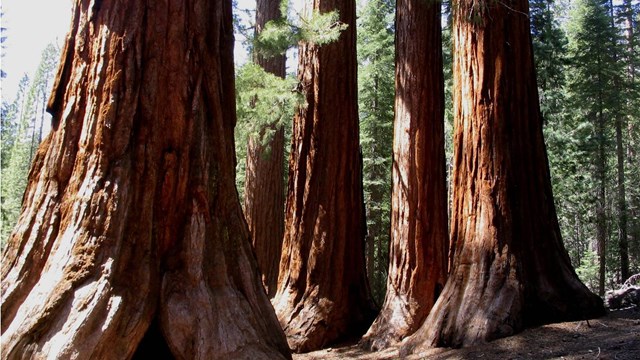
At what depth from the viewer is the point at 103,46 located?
3611 millimetres

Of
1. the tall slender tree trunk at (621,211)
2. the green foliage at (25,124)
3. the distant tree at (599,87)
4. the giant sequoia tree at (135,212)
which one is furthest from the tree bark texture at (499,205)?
the green foliage at (25,124)

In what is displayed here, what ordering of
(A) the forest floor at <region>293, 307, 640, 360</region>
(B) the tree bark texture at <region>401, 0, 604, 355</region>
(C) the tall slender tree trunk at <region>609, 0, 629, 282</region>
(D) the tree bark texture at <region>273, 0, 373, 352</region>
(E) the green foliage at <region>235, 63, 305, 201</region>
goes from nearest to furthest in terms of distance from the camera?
(A) the forest floor at <region>293, 307, 640, 360</region>
(B) the tree bark texture at <region>401, 0, 604, 355</region>
(D) the tree bark texture at <region>273, 0, 373, 352</region>
(E) the green foliage at <region>235, 63, 305, 201</region>
(C) the tall slender tree trunk at <region>609, 0, 629, 282</region>

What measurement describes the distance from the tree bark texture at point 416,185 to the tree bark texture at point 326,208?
73 centimetres

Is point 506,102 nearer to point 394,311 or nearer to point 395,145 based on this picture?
point 395,145

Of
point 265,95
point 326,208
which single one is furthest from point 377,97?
point 326,208

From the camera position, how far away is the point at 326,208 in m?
8.14

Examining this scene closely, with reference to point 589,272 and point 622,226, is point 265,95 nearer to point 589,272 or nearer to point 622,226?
point 622,226

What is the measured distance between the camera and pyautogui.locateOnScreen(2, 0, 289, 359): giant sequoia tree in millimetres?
3184

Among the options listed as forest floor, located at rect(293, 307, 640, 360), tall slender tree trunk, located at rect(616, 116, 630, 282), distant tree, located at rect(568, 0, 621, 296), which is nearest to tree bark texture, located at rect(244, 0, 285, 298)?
forest floor, located at rect(293, 307, 640, 360)

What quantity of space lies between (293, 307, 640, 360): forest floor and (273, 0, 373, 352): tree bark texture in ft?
9.71

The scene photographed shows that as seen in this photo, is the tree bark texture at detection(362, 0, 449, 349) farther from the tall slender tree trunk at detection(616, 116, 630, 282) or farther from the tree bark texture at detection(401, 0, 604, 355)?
the tall slender tree trunk at detection(616, 116, 630, 282)

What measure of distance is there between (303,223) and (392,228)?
1330 mm

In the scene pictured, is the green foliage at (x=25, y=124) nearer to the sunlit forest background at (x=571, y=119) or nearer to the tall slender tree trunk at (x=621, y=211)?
the sunlit forest background at (x=571, y=119)

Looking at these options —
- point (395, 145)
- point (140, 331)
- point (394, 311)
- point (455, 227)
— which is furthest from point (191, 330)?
point (395, 145)
